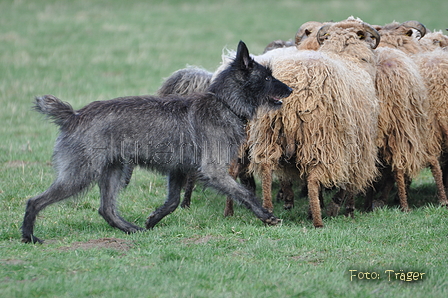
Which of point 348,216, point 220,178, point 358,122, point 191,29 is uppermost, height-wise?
point 191,29

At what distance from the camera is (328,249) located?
641 centimetres

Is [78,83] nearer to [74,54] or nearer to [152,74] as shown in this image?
[152,74]

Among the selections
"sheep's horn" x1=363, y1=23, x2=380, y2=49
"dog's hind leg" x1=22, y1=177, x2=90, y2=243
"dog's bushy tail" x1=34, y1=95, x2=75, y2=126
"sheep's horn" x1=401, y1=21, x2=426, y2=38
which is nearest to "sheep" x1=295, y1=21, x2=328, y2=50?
"sheep's horn" x1=363, y1=23, x2=380, y2=49

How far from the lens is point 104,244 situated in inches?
254

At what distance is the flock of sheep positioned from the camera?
7480 millimetres

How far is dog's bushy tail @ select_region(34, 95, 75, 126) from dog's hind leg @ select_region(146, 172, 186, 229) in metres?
1.58

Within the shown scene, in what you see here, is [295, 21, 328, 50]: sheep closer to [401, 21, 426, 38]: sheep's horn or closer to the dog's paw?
[401, 21, 426, 38]: sheep's horn

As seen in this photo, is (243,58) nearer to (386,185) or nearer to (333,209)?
(333,209)

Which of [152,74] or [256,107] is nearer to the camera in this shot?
[256,107]

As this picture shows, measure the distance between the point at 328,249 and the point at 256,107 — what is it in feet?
6.91

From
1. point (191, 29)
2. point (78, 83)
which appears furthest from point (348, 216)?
point (191, 29)

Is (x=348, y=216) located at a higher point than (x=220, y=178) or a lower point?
lower

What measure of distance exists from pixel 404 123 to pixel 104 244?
16.2 feet

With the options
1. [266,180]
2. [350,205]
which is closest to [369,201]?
[350,205]
